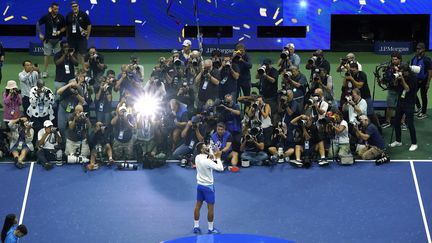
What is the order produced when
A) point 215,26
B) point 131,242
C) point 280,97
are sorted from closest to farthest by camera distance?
point 131,242 → point 280,97 → point 215,26

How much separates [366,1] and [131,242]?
11.9 m

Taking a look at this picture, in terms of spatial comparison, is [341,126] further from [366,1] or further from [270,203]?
[366,1]

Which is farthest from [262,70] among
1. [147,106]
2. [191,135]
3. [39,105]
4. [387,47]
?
[387,47]

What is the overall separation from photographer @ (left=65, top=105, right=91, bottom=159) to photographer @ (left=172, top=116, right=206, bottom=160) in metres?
1.84

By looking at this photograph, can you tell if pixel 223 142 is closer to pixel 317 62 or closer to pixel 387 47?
pixel 317 62

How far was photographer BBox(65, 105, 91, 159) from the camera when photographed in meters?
22.9

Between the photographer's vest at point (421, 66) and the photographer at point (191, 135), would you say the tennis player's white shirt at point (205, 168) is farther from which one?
the photographer's vest at point (421, 66)

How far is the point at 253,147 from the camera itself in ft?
75.5

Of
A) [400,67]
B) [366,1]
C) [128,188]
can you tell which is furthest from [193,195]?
[366,1]

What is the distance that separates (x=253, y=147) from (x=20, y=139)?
4748mm

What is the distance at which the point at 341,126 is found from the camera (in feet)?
75.0

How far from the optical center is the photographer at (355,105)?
909 inches

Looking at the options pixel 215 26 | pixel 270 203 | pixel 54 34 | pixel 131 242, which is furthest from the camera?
pixel 215 26

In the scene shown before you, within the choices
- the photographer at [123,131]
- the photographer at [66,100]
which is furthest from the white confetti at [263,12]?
the photographer at [66,100]
